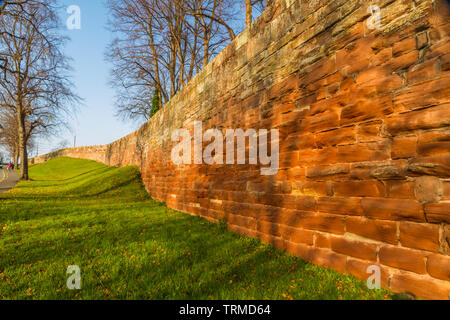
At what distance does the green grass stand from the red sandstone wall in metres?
0.37

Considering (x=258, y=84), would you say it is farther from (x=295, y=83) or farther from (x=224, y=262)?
(x=224, y=262)

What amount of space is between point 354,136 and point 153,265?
2845 mm

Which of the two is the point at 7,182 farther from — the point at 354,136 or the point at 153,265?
the point at 354,136

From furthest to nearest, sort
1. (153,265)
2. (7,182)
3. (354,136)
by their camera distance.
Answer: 1. (7,182)
2. (153,265)
3. (354,136)

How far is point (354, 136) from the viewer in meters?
2.66

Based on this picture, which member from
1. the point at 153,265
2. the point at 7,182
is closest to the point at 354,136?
the point at 153,265

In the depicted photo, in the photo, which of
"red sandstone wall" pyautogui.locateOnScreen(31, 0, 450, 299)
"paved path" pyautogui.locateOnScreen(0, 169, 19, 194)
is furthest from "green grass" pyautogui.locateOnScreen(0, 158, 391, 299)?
"paved path" pyautogui.locateOnScreen(0, 169, 19, 194)

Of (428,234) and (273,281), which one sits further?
(273,281)

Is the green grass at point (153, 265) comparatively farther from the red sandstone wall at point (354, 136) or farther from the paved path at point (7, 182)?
the paved path at point (7, 182)

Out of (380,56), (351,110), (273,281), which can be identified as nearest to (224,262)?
(273,281)

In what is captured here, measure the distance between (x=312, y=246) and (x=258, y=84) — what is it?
2.78m

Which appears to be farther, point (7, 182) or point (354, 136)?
point (7, 182)

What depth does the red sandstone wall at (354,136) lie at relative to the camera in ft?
6.84

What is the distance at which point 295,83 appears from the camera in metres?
3.50
